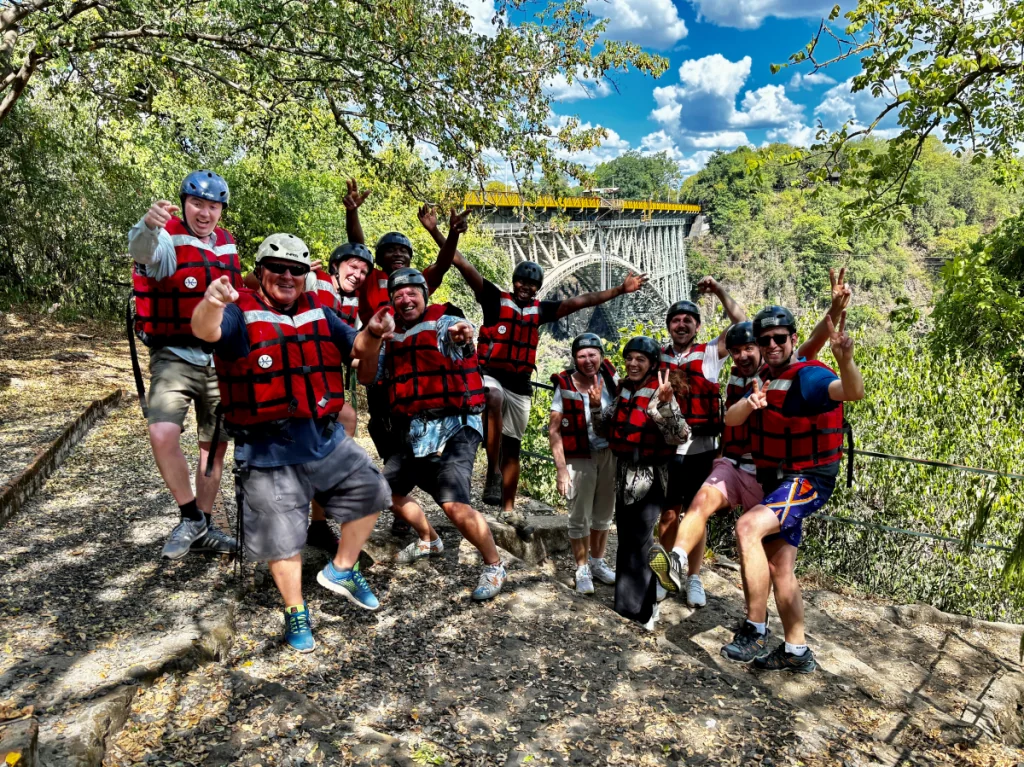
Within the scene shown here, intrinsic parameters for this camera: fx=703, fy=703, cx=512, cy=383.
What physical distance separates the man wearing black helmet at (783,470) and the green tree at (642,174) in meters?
96.4

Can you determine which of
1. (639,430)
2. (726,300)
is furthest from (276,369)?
(726,300)

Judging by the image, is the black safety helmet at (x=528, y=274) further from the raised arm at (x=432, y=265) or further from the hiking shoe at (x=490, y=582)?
the hiking shoe at (x=490, y=582)

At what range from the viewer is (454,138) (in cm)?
790

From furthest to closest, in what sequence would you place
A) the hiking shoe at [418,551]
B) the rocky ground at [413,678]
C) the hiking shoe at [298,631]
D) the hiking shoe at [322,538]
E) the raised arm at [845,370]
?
the hiking shoe at [418,551] < the hiking shoe at [322,538] < the raised arm at [845,370] < the hiking shoe at [298,631] < the rocky ground at [413,678]

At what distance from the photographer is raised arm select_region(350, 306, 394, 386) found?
317cm

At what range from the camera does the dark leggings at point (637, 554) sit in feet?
14.0

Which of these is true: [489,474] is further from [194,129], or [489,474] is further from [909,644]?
[194,129]

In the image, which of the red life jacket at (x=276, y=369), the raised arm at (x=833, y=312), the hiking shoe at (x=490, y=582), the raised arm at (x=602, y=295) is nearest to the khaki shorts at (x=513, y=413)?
the raised arm at (x=602, y=295)

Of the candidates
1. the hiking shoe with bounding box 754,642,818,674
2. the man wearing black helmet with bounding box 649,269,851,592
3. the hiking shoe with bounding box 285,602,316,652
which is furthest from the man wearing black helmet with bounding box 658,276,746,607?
the hiking shoe with bounding box 285,602,316,652

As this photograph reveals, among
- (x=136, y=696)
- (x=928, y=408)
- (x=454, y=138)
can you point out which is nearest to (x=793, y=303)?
(x=928, y=408)

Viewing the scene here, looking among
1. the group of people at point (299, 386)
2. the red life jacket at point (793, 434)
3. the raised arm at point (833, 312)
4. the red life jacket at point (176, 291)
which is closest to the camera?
the group of people at point (299, 386)

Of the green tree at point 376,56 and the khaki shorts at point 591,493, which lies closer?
the khaki shorts at point 591,493

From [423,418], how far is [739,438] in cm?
182

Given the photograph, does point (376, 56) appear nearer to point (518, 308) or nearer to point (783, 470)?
point (518, 308)
